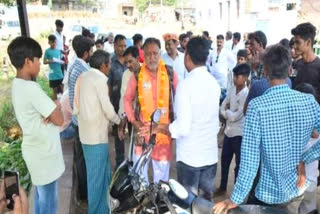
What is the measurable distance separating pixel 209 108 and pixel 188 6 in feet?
166

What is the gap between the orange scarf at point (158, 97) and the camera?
112 inches

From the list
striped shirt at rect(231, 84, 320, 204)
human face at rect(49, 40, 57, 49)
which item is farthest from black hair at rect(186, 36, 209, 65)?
human face at rect(49, 40, 57, 49)

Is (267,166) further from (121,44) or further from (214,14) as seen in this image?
(214,14)

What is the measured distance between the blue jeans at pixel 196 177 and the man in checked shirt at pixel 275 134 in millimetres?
674

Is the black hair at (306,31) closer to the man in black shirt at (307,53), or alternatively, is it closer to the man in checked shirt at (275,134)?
the man in black shirt at (307,53)

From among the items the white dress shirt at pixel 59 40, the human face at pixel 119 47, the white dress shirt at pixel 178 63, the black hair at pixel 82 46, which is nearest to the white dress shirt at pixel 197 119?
the black hair at pixel 82 46

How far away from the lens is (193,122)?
7.79 ft

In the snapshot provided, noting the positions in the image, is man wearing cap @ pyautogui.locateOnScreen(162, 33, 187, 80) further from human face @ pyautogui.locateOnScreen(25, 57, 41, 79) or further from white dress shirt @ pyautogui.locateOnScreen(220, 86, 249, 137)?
human face @ pyautogui.locateOnScreen(25, 57, 41, 79)

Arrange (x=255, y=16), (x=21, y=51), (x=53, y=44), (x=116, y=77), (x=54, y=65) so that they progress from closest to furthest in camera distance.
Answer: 1. (x=21, y=51)
2. (x=116, y=77)
3. (x=53, y=44)
4. (x=54, y=65)
5. (x=255, y=16)

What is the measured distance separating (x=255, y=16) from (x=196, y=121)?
19.4 m

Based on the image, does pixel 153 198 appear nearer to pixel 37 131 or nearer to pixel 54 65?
pixel 37 131

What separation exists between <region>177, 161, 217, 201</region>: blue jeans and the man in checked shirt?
2.21 feet

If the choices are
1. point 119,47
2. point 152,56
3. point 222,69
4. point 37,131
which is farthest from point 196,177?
point 222,69

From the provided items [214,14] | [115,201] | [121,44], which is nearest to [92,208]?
[115,201]
